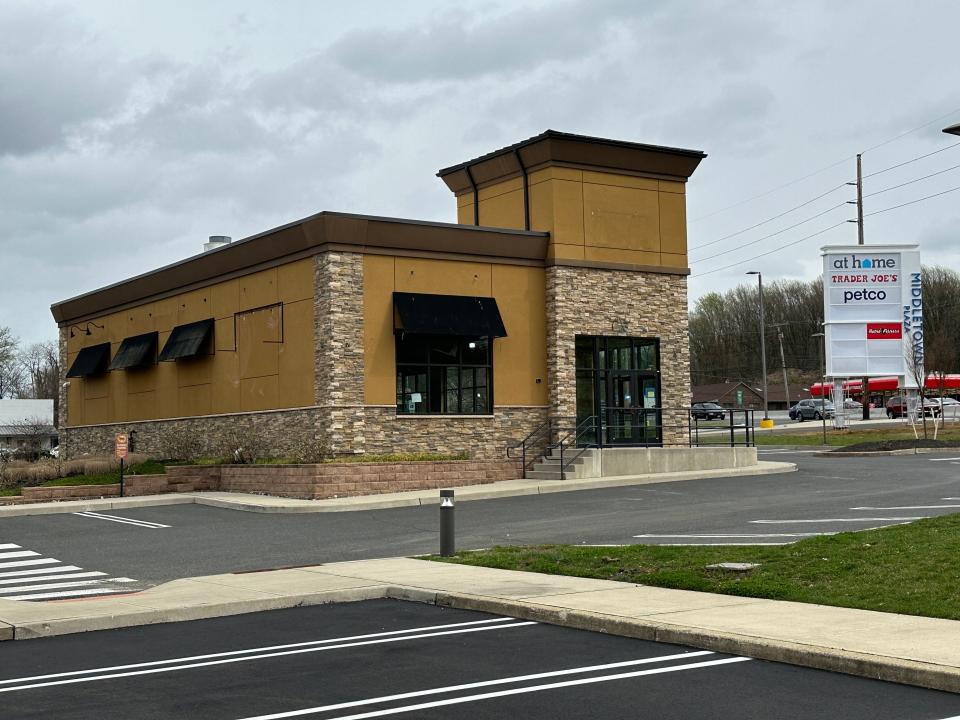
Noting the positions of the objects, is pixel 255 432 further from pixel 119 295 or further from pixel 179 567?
pixel 179 567

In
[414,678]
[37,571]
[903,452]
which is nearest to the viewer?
[414,678]

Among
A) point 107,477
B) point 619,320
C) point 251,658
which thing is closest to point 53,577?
point 251,658

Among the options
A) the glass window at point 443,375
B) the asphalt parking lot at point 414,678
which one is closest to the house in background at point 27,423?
the glass window at point 443,375

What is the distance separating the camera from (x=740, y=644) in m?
9.30

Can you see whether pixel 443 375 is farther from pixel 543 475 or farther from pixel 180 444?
pixel 180 444

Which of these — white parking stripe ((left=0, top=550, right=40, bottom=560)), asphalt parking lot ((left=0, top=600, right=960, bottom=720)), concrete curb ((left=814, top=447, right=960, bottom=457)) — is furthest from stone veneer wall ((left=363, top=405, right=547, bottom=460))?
asphalt parking lot ((left=0, top=600, right=960, bottom=720))

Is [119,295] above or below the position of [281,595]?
above

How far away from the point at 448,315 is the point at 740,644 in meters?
22.1

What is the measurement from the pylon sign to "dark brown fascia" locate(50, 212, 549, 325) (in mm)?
27247

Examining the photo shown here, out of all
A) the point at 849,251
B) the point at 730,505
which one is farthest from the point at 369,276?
the point at 849,251

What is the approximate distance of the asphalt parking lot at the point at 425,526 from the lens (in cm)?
1720

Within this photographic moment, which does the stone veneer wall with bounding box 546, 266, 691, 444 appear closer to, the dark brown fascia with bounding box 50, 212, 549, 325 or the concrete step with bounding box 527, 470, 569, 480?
the dark brown fascia with bounding box 50, 212, 549, 325

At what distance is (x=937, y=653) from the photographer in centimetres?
845

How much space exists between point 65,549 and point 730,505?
12.5m
